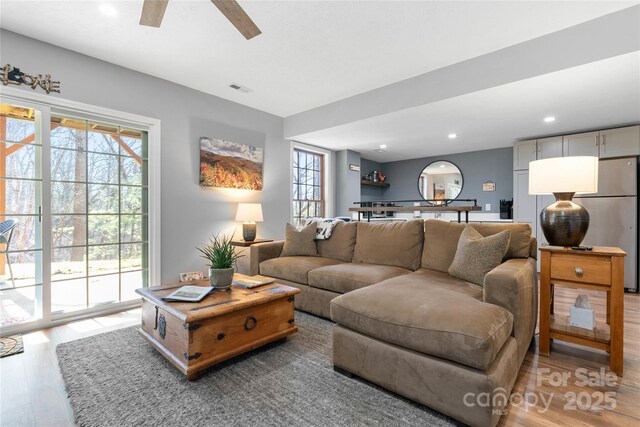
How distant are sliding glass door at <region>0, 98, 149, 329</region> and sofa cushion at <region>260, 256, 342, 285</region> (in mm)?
1429

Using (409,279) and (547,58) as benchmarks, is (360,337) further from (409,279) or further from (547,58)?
(547,58)

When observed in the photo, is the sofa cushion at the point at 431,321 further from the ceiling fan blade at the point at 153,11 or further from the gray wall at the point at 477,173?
the gray wall at the point at 477,173

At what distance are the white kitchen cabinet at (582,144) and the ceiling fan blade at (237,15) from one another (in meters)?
4.66

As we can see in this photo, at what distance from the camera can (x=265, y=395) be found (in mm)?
1561

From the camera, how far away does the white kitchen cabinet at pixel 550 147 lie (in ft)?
14.2

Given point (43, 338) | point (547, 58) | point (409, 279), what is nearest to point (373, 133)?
point (547, 58)

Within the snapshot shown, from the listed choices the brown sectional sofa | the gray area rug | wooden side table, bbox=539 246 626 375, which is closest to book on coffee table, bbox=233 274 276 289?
the gray area rug

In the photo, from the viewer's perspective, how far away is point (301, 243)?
3.43m

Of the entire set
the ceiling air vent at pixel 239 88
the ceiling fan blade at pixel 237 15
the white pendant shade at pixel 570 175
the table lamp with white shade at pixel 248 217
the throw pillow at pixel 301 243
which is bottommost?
the throw pillow at pixel 301 243

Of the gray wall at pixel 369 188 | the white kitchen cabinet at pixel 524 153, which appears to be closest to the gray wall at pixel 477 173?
the gray wall at pixel 369 188

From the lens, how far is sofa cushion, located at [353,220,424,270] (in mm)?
2756

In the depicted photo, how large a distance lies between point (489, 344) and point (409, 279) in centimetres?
89

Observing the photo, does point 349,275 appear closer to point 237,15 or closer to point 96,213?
point 237,15

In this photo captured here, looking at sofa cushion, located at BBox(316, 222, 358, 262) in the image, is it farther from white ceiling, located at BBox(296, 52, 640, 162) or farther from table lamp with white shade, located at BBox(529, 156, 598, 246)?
table lamp with white shade, located at BBox(529, 156, 598, 246)
